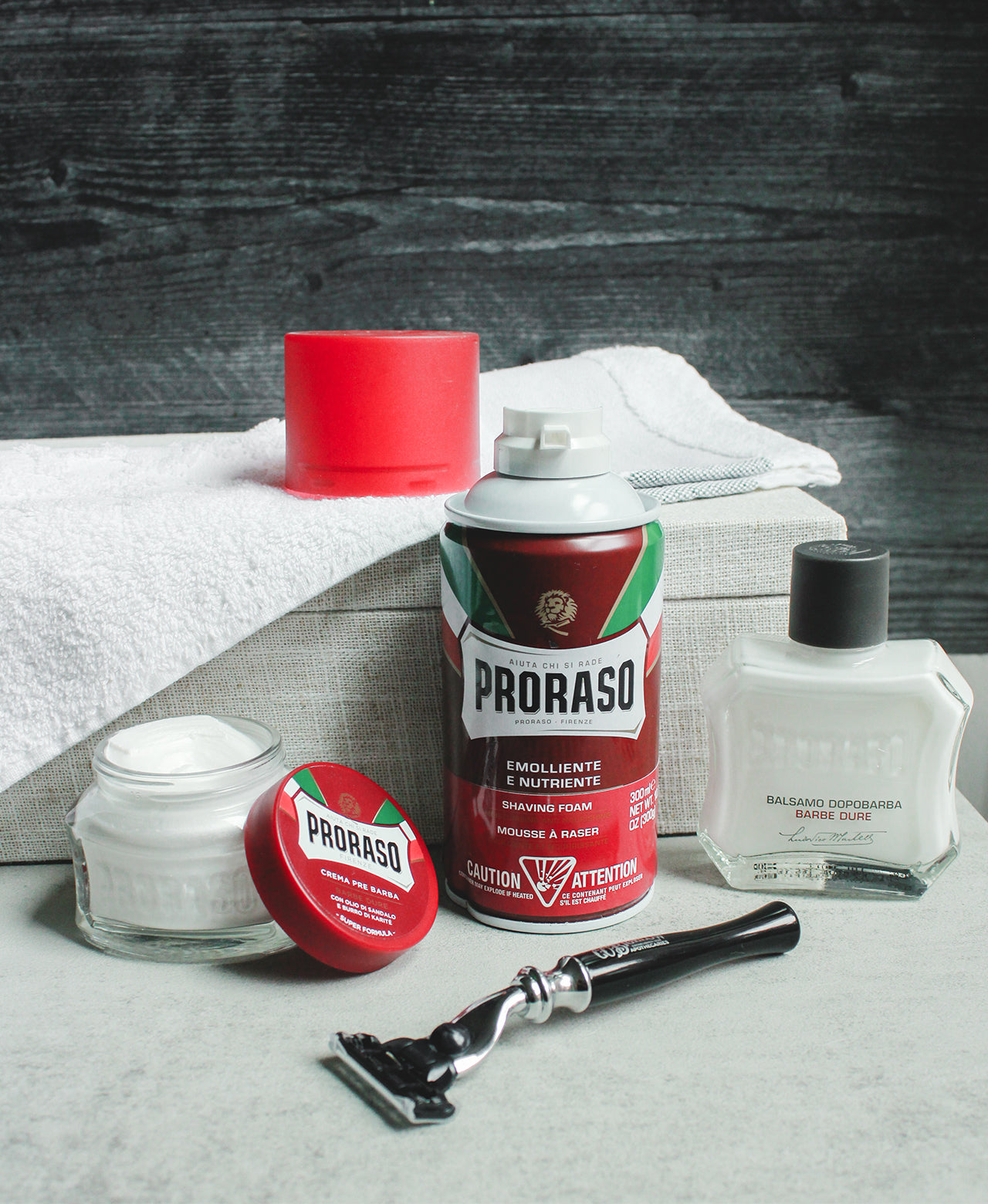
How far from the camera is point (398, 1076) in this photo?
396 mm

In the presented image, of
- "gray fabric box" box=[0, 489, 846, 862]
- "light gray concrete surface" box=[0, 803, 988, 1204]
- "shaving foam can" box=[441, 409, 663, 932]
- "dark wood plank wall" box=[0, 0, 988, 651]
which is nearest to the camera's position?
"light gray concrete surface" box=[0, 803, 988, 1204]

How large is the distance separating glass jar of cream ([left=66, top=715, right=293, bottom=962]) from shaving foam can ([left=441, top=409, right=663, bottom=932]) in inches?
4.0

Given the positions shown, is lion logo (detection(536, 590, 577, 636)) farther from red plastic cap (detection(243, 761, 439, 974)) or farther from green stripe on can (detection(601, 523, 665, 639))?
red plastic cap (detection(243, 761, 439, 974))

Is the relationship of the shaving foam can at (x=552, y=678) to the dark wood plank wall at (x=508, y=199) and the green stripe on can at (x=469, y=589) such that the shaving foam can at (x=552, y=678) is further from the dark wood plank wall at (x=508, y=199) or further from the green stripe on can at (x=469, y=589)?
the dark wood plank wall at (x=508, y=199)

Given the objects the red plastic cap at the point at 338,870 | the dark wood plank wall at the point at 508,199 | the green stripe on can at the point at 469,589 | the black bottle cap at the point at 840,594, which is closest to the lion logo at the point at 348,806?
the red plastic cap at the point at 338,870

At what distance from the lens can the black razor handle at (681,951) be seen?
448mm

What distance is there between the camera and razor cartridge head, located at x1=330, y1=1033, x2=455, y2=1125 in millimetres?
381

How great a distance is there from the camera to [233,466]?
688 mm

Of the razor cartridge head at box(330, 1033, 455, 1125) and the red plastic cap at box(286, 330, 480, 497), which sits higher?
the red plastic cap at box(286, 330, 480, 497)

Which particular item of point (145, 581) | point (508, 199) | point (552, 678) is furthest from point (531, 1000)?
point (508, 199)

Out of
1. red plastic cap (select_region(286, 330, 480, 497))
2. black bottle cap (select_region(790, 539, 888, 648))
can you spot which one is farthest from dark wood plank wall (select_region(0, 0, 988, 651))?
black bottle cap (select_region(790, 539, 888, 648))

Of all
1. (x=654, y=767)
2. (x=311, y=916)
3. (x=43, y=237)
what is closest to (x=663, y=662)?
(x=654, y=767)

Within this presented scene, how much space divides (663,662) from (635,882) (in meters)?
0.12

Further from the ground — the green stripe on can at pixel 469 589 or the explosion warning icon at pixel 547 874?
the green stripe on can at pixel 469 589
